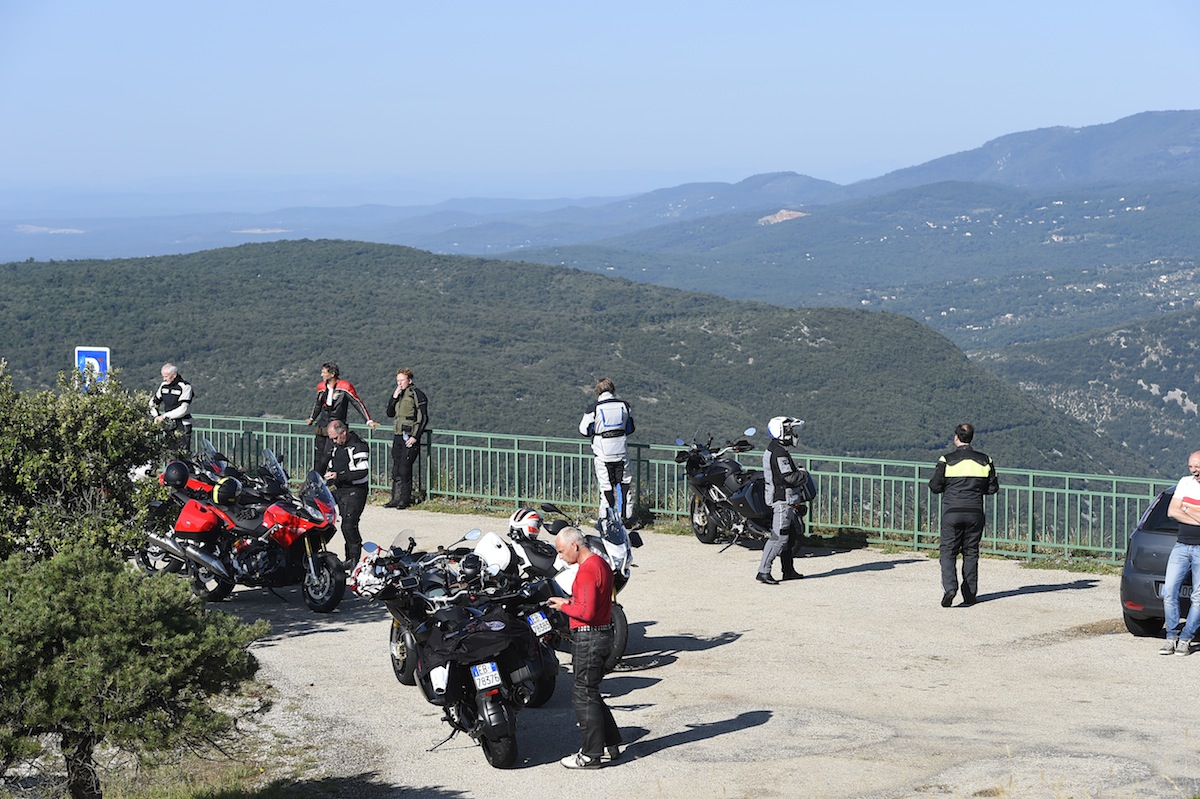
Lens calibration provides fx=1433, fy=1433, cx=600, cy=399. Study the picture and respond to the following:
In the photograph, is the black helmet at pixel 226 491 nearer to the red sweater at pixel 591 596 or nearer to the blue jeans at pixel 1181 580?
the red sweater at pixel 591 596

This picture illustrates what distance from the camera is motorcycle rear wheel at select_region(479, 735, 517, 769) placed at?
8.00 meters

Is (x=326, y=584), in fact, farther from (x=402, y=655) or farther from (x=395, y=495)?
(x=395, y=495)

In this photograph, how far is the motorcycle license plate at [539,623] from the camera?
8469 mm

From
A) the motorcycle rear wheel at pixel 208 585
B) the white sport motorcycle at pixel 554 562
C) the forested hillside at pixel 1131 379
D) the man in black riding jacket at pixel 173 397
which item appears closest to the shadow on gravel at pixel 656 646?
the white sport motorcycle at pixel 554 562

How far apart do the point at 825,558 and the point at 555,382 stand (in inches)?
2526

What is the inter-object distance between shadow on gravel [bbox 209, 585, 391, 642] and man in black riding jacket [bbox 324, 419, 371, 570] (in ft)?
1.89

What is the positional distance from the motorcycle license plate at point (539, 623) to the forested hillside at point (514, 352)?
55350 mm

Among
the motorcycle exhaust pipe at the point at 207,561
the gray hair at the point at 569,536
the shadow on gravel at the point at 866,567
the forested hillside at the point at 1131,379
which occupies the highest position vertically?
the gray hair at the point at 569,536

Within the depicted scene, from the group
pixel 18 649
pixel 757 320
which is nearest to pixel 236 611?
pixel 18 649

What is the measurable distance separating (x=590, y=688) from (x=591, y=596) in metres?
0.51

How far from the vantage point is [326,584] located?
12188 millimetres

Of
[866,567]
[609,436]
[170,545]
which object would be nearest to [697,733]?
[170,545]

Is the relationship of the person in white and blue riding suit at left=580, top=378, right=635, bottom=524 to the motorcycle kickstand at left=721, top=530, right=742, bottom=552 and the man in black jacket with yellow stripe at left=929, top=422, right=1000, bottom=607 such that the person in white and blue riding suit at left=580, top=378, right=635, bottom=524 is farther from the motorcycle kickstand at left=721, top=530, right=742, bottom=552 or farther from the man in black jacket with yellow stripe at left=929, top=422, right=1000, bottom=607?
the man in black jacket with yellow stripe at left=929, top=422, right=1000, bottom=607

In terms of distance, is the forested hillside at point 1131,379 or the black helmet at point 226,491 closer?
the black helmet at point 226,491
